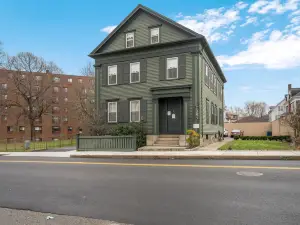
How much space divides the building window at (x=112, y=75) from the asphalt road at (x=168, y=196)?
13.0 meters

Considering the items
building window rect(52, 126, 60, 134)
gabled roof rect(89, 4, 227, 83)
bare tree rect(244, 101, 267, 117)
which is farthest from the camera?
bare tree rect(244, 101, 267, 117)

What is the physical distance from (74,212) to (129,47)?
1655 cm

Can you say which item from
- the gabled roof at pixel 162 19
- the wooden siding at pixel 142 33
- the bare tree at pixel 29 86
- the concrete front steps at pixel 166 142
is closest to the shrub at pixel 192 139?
the concrete front steps at pixel 166 142

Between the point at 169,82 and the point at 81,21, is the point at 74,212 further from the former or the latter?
the point at 81,21

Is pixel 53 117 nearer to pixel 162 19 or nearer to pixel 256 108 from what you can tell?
pixel 162 19

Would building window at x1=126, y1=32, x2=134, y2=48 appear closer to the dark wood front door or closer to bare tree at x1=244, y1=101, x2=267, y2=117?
the dark wood front door

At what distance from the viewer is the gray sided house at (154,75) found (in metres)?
17.3

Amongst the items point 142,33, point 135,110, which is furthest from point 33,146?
point 142,33

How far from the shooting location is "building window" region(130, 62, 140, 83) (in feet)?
63.5

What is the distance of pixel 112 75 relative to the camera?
20.5 metres

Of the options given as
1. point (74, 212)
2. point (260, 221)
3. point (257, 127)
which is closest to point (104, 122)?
point (74, 212)

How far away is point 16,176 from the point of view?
328 inches

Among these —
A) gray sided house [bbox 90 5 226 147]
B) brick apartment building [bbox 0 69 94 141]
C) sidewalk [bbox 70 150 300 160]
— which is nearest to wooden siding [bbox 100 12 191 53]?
gray sided house [bbox 90 5 226 147]

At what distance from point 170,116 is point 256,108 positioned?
85.0m
